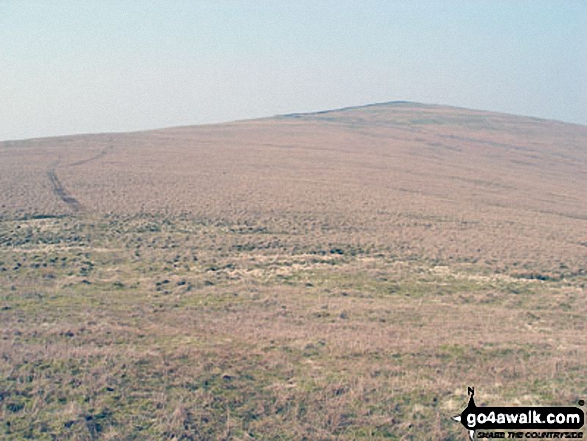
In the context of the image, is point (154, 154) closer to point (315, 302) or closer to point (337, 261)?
point (337, 261)

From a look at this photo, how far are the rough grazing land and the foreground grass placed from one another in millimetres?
52

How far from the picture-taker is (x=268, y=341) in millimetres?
11461

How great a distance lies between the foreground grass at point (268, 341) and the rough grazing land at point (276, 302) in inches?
2.0

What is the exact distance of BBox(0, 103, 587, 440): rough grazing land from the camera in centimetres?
838

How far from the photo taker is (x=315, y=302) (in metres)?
15.2

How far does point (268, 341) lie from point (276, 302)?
362cm

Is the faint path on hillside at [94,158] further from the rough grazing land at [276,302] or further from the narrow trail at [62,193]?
the narrow trail at [62,193]

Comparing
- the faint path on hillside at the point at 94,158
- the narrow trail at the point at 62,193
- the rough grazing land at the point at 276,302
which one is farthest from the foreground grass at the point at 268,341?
the faint path on hillside at the point at 94,158

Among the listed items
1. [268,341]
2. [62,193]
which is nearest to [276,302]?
[268,341]

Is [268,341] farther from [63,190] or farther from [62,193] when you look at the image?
[63,190]

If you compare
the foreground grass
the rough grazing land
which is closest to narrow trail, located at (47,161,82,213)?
the rough grazing land

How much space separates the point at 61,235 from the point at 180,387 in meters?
16.3

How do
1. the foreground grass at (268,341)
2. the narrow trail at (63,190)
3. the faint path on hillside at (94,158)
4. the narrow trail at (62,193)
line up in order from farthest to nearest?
1. the faint path on hillside at (94,158)
2. the narrow trail at (63,190)
3. the narrow trail at (62,193)
4. the foreground grass at (268,341)

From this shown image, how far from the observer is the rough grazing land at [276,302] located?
8.38m
